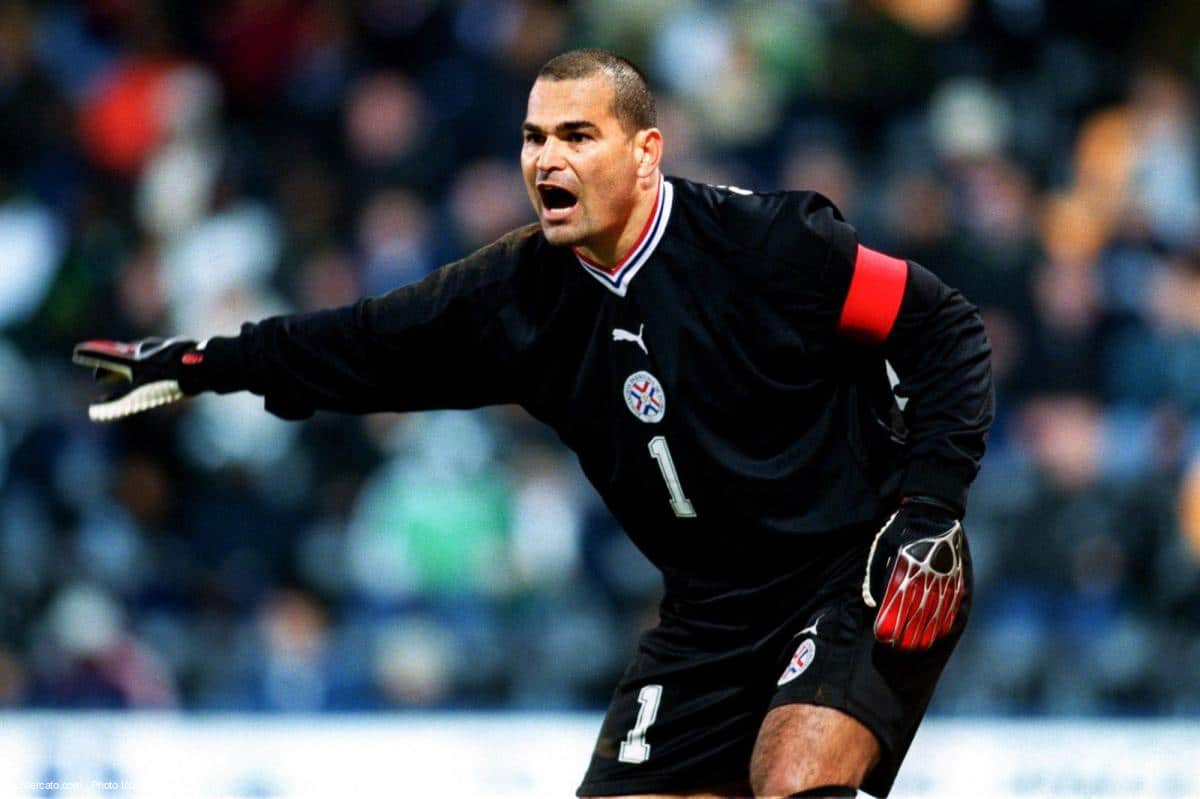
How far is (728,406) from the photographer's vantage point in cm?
421

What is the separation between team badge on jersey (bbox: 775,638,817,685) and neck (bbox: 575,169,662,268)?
3.04 ft

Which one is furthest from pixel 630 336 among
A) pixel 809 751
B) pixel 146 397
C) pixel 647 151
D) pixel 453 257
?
pixel 453 257

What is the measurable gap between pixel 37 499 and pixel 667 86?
3376 millimetres

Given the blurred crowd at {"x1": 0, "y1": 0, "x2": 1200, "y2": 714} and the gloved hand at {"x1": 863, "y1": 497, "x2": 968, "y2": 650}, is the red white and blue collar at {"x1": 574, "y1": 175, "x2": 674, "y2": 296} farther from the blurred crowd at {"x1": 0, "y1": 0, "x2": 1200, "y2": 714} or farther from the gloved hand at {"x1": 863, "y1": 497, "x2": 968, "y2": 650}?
the blurred crowd at {"x1": 0, "y1": 0, "x2": 1200, "y2": 714}

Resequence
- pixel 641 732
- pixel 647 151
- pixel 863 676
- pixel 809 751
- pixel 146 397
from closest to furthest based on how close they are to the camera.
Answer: pixel 809 751, pixel 863 676, pixel 647 151, pixel 641 732, pixel 146 397

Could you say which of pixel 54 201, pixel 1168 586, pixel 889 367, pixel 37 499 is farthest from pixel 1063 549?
pixel 54 201

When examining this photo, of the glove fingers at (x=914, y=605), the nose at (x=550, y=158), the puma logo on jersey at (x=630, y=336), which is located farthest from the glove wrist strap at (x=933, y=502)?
the nose at (x=550, y=158)

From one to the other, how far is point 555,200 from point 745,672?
1132mm

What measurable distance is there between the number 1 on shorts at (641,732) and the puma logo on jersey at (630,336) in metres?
0.80

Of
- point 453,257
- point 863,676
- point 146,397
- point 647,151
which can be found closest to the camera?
point 863,676

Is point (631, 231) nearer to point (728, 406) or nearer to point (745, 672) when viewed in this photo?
point (728, 406)

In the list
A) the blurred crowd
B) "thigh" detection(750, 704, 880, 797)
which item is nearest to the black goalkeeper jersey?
"thigh" detection(750, 704, 880, 797)

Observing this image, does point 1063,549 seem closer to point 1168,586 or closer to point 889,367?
point 1168,586

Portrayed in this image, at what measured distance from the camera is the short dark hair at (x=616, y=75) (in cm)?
420
